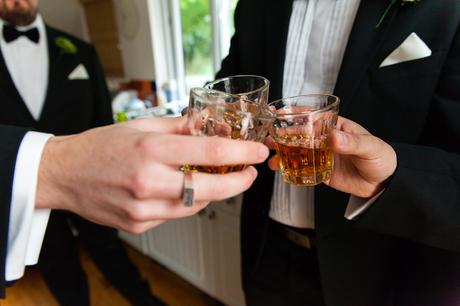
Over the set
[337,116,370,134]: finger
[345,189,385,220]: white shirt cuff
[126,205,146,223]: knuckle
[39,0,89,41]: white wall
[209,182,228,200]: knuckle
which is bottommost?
[345,189,385,220]: white shirt cuff

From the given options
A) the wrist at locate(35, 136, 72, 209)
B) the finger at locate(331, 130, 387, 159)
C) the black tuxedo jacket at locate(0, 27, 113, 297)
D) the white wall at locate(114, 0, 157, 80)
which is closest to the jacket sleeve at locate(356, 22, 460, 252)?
the finger at locate(331, 130, 387, 159)

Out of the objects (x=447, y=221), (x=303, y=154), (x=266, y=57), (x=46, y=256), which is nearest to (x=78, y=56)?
(x=46, y=256)

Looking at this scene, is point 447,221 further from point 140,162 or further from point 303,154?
point 140,162

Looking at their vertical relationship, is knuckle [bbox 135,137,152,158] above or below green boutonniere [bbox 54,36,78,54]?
below

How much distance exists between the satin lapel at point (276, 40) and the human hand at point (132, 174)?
0.43 m

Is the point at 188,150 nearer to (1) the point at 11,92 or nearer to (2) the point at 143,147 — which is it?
(2) the point at 143,147

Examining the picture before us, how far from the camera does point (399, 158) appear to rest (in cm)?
60

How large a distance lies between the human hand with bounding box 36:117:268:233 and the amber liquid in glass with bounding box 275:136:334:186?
13 cm

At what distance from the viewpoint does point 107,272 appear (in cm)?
187

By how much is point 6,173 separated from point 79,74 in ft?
4.44

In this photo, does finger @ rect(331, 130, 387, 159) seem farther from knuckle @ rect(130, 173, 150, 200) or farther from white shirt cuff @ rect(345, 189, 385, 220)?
knuckle @ rect(130, 173, 150, 200)

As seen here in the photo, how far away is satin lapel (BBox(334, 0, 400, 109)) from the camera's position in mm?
703

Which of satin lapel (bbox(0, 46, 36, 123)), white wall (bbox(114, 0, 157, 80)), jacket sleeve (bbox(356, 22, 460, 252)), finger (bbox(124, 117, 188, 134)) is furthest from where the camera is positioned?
white wall (bbox(114, 0, 157, 80))

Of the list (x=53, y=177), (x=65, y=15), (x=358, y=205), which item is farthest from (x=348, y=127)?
(x=65, y=15)
